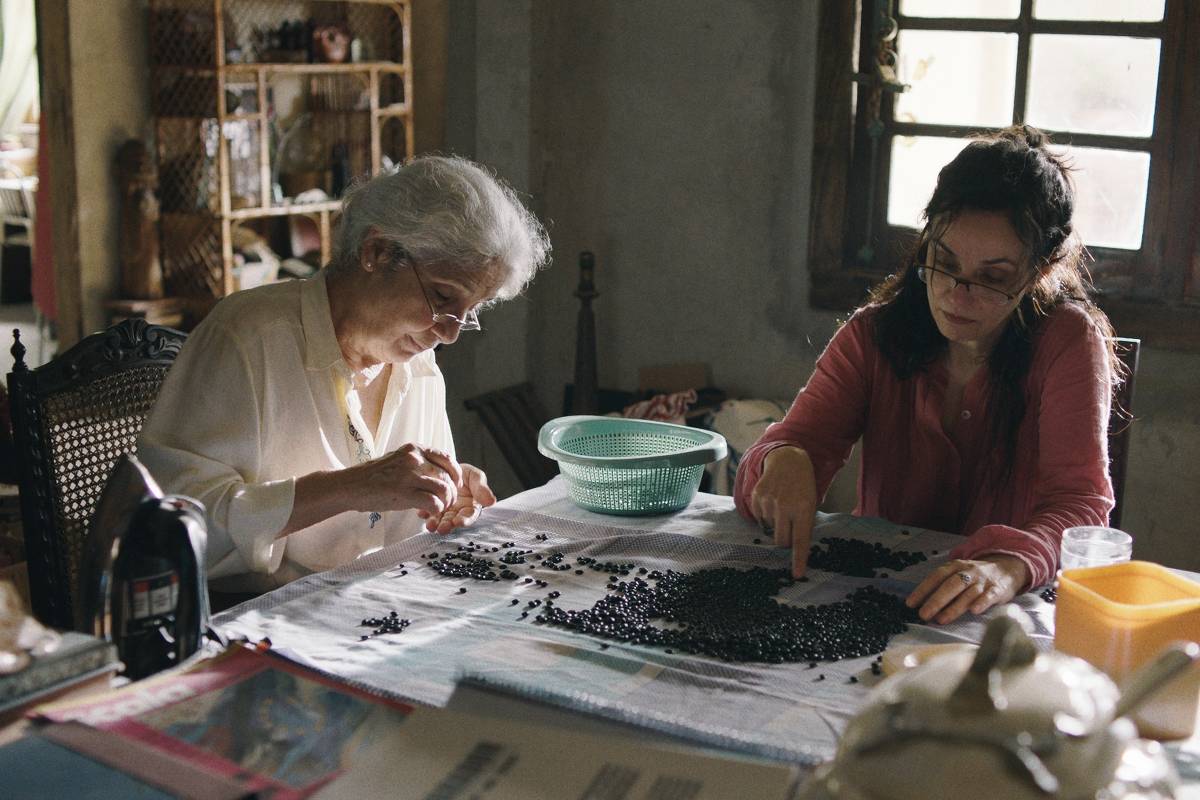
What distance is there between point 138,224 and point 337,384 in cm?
256

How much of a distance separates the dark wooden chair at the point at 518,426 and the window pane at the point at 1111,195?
1.79 metres

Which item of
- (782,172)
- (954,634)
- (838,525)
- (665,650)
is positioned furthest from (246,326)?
(782,172)

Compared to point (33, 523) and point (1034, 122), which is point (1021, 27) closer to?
point (1034, 122)

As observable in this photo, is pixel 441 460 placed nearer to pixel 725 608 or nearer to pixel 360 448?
pixel 360 448

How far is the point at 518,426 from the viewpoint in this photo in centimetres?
425

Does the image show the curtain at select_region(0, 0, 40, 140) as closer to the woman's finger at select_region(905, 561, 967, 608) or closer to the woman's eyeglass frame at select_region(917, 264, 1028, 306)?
the woman's eyeglass frame at select_region(917, 264, 1028, 306)

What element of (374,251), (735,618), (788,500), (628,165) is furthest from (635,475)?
(628,165)

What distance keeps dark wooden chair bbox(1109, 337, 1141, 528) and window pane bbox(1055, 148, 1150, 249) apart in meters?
1.14

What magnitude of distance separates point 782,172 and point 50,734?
125 inches

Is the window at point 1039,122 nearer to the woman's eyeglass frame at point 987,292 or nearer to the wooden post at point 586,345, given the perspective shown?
the wooden post at point 586,345

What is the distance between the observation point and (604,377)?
4371mm

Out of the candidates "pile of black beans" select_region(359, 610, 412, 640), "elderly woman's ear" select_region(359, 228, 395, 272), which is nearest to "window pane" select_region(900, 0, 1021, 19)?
"elderly woman's ear" select_region(359, 228, 395, 272)

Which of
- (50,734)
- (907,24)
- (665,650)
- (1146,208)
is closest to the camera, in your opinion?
(50,734)

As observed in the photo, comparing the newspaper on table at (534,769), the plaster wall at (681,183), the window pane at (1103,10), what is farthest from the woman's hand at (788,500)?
the window pane at (1103,10)
